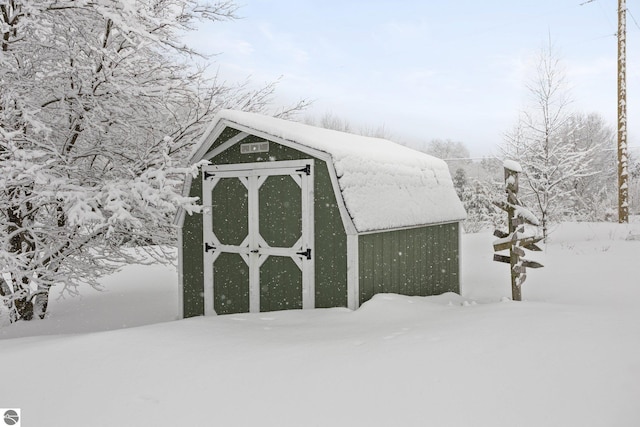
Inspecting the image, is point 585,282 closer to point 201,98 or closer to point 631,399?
point 631,399

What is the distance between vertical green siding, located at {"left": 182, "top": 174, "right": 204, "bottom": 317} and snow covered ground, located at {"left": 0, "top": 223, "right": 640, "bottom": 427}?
4.89 ft

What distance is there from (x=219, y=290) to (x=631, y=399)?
18.7 feet

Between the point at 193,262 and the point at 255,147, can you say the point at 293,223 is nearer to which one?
the point at 255,147

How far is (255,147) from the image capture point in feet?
23.7

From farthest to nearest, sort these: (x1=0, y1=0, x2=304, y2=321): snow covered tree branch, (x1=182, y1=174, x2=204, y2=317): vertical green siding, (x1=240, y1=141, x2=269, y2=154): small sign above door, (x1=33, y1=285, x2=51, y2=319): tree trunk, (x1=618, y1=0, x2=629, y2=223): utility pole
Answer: (x1=618, y1=0, x2=629, y2=223): utility pole → (x1=33, y1=285, x2=51, y2=319): tree trunk → (x1=182, y1=174, x2=204, y2=317): vertical green siding → (x1=240, y1=141, x2=269, y2=154): small sign above door → (x1=0, y1=0, x2=304, y2=321): snow covered tree branch

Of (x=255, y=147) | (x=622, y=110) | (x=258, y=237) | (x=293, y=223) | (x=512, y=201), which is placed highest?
(x=622, y=110)

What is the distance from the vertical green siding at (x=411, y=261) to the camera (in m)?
6.79

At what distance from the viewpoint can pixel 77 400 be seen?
157 inches

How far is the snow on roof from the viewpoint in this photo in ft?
21.7

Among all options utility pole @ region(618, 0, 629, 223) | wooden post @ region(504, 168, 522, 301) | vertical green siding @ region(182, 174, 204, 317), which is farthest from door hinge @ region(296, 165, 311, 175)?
utility pole @ region(618, 0, 629, 223)

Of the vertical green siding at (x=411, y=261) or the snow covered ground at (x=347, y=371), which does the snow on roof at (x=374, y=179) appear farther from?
the snow covered ground at (x=347, y=371)

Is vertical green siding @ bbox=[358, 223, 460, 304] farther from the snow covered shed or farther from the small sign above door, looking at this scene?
the small sign above door

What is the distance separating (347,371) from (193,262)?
452cm

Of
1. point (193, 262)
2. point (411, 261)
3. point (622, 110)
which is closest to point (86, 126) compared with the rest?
point (193, 262)
